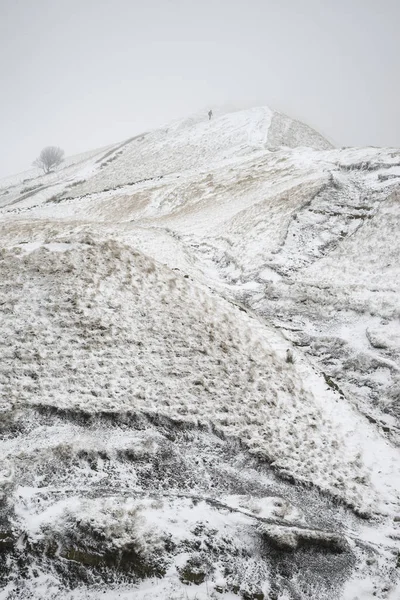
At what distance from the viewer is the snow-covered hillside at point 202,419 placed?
760 cm

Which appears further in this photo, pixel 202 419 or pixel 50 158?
pixel 50 158

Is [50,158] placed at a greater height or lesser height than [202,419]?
greater

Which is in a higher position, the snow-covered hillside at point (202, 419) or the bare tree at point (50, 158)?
the bare tree at point (50, 158)

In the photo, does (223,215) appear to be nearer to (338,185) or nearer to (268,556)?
(338,185)

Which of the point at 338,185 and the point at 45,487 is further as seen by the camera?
the point at 338,185

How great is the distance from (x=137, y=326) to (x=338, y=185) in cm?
2314

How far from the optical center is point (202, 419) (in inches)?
449

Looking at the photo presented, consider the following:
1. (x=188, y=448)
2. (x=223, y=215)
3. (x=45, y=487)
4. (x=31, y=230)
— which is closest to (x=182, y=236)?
(x=223, y=215)

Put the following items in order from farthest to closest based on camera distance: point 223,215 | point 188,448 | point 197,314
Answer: point 223,215
point 197,314
point 188,448

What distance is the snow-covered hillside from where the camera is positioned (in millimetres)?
7602

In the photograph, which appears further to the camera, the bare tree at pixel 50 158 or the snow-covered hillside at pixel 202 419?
the bare tree at pixel 50 158

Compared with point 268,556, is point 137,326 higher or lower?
higher

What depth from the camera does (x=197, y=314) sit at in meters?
15.4

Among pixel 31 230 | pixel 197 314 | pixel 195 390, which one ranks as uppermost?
pixel 31 230
